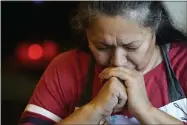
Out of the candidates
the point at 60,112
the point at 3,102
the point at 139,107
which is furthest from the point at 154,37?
the point at 3,102

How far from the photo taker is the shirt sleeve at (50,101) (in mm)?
952

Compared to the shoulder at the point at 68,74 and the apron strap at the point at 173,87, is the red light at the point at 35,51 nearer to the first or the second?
the shoulder at the point at 68,74

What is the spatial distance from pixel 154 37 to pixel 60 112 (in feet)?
1.04

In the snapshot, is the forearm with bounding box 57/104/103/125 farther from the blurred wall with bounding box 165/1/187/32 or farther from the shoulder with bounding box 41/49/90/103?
the blurred wall with bounding box 165/1/187/32

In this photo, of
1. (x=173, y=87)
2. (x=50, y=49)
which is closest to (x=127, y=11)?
(x=173, y=87)

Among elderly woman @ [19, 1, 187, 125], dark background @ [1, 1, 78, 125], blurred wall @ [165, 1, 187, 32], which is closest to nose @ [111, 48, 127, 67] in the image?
elderly woman @ [19, 1, 187, 125]

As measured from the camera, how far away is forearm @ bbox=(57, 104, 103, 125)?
87 centimetres

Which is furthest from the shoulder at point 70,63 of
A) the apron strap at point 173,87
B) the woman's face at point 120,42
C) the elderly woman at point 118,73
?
the apron strap at point 173,87

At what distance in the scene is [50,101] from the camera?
97 cm

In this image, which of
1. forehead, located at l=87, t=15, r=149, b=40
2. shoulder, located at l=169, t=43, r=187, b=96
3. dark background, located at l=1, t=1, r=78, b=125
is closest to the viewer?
forehead, located at l=87, t=15, r=149, b=40

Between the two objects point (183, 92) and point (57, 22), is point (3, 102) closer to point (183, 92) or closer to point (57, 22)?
point (57, 22)

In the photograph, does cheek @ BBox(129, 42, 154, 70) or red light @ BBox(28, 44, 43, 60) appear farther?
red light @ BBox(28, 44, 43, 60)

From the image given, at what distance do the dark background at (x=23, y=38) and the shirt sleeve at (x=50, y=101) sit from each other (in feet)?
0.72

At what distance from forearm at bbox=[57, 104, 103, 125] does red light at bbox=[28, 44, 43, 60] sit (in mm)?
495
